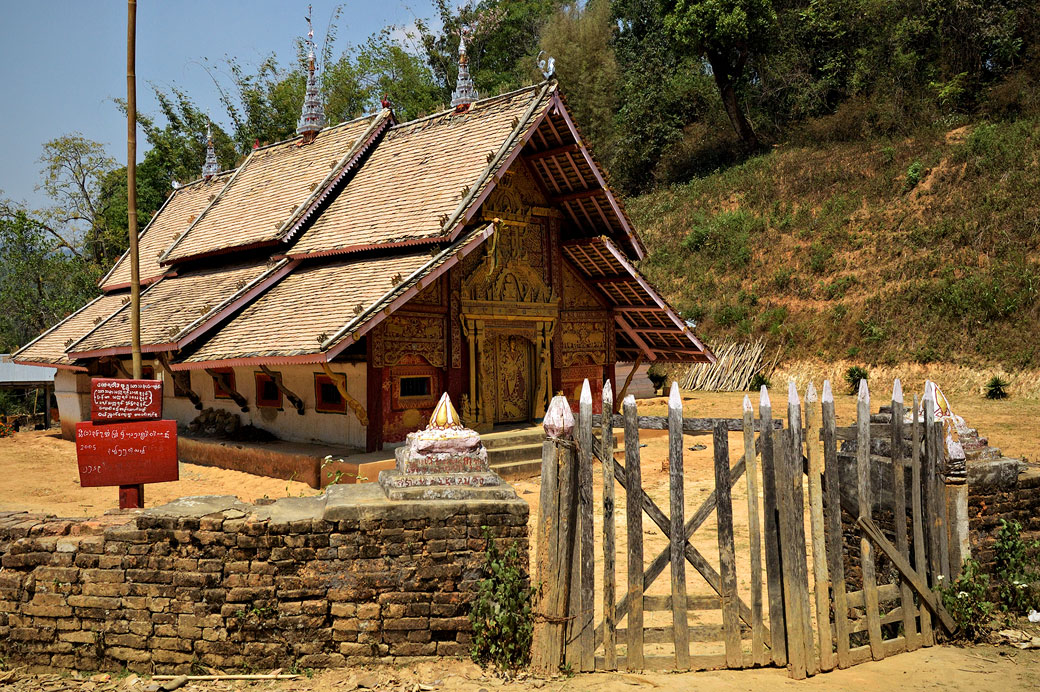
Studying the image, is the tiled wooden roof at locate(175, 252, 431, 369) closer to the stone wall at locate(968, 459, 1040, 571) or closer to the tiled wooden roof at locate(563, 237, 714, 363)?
the tiled wooden roof at locate(563, 237, 714, 363)

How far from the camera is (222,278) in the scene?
53.6ft

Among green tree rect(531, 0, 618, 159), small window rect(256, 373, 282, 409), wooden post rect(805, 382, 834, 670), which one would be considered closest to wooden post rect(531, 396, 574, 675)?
wooden post rect(805, 382, 834, 670)

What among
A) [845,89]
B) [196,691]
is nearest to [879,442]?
[196,691]

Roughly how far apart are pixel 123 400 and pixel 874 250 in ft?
87.6

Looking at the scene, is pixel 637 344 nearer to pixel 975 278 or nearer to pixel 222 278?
pixel 222 278

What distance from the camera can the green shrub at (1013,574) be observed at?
611 cm

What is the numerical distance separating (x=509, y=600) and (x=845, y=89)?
3904cm

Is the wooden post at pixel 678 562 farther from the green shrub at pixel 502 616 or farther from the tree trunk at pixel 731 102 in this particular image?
the tree trunk at pixel 731 102

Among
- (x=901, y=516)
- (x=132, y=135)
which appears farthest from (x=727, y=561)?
(x=132, y=135)

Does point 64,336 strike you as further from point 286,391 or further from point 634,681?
point 634,681

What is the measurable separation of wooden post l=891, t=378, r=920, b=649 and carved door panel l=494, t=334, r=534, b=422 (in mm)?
9218

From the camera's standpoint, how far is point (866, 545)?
223 inches

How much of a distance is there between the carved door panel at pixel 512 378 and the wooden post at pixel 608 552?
9.08 metres

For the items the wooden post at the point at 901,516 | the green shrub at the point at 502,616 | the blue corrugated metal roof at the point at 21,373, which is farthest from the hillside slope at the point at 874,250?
the blue corrugated metal roof at the point at 21,373
